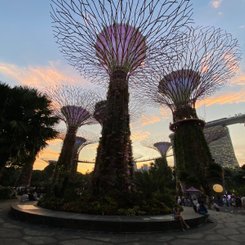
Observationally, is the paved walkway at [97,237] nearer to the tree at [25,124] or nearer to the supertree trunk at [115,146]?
the supertree trunk at [115,146]

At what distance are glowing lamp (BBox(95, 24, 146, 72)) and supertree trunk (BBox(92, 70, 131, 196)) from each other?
80 cm

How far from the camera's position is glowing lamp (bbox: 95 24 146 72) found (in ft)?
46.4

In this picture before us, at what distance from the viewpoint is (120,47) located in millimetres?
14641

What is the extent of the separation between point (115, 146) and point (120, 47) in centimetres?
630

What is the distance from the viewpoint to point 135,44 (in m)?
14.6

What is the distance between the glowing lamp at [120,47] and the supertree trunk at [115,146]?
80cm

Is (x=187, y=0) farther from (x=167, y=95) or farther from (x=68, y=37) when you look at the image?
(x=167, y=95)

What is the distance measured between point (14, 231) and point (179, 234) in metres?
5.19

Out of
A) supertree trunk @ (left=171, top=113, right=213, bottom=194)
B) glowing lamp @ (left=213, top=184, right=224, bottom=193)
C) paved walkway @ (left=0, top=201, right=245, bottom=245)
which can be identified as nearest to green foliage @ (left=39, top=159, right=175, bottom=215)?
paved walkway @ (left=0, top=201, right=245, bottom=245)

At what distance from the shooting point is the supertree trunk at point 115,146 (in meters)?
11.4

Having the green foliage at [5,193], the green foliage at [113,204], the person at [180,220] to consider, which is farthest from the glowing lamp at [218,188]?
the green foliage at [5,193]

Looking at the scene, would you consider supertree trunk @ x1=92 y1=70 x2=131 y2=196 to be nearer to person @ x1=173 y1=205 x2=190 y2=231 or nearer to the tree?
person @ x1=173 y1=205 x2=190 y2=231

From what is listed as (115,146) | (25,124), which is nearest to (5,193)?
(25,124)

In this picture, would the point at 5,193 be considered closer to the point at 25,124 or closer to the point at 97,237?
the point at 25,124
